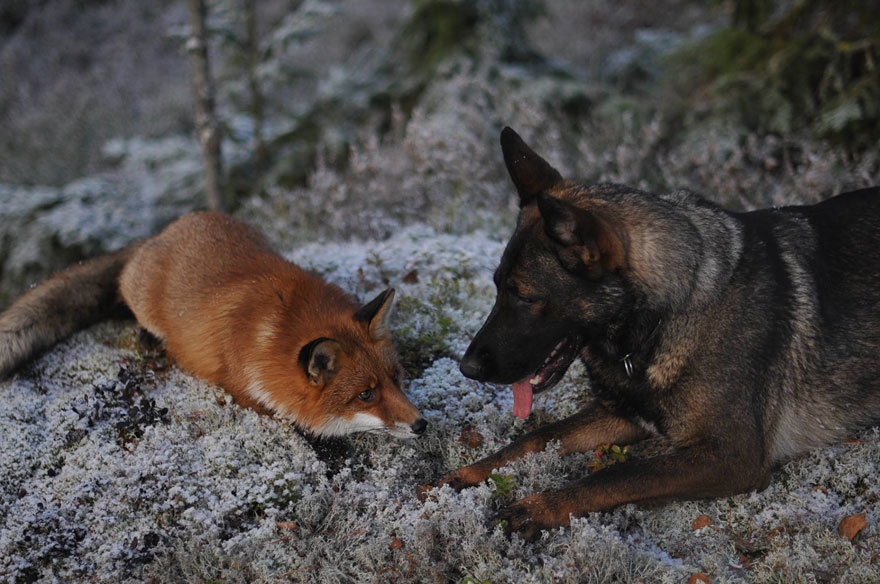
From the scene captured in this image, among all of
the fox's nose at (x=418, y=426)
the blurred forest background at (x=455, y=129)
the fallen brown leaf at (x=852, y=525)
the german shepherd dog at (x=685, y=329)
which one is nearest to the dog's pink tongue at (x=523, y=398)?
the german shepherd dog at (x=685, y=329)

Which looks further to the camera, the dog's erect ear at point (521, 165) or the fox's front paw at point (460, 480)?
the fox's front paw at point (460, 480)

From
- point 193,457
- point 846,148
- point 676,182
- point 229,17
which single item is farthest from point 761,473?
point 229,17

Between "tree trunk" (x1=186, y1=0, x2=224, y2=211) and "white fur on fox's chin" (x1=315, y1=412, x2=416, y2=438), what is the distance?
609 cm

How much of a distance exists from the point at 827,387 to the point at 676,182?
4335mm

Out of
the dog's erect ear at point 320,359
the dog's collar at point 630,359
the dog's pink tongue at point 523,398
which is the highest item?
the dog's collar at point 630,359

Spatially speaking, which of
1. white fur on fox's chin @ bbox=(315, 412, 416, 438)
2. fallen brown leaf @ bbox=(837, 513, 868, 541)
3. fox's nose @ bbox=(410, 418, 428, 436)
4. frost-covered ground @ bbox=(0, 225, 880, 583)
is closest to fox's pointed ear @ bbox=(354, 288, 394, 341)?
white fur on fox's chin @ bbox=(315, 412, 416, 438)

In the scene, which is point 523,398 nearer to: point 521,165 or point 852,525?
point 521,165

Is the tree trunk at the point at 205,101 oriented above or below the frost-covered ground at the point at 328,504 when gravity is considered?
above

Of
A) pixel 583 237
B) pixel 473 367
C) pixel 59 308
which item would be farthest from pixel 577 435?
pixel 59 308

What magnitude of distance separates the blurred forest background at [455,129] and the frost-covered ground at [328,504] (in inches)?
131

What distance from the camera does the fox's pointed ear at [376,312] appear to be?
13.1 ft

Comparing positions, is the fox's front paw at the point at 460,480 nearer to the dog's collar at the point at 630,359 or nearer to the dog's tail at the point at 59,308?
the dog's collar at the point at 630,359

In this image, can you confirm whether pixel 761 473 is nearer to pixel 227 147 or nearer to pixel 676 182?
pixel 676 182

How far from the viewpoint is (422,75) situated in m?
→ 10.4
